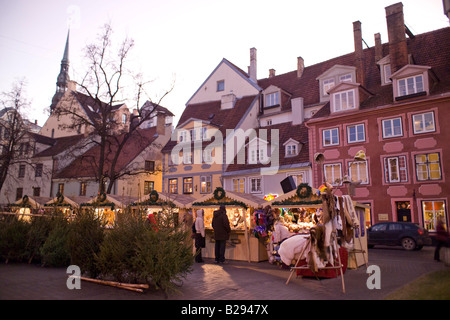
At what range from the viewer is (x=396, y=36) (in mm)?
24500

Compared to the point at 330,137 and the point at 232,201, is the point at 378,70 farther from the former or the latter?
the point at 232,201

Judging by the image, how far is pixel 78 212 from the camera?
9625 millimetres

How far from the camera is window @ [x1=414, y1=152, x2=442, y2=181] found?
68.4ft

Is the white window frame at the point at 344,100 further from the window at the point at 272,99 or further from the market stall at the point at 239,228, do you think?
the market stall at the point at 239,228

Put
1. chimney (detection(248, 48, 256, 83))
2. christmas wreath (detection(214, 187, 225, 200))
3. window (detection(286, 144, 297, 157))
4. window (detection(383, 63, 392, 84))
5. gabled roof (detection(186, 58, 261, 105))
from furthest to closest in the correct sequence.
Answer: chimney (detection(248, 48, 256, 83)), gabled roof (detection(186, 58, 261, 105)), window (detection(286, 144, 297, 157)), window (detection(383, 63, 392, 84)), christmas wreath (detection(214, 187, 225, 200))

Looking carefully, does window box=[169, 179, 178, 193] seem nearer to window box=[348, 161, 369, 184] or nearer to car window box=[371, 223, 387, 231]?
window box=[348, 161, 369, 184]

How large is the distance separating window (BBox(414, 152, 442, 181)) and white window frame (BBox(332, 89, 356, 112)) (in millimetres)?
5547

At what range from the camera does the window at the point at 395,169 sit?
22.0 metres

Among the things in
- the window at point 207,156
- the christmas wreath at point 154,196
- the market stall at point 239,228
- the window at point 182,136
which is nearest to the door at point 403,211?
the market stall at point 239,228

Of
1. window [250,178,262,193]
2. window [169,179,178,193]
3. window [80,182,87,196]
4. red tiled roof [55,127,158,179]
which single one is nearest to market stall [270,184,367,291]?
window [250,178,262,193]

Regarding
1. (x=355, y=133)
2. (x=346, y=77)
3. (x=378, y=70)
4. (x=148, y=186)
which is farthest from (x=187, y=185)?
(x=378, y=70)

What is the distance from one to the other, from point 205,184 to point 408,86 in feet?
55.9

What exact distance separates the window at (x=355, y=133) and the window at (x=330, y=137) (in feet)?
2.82
